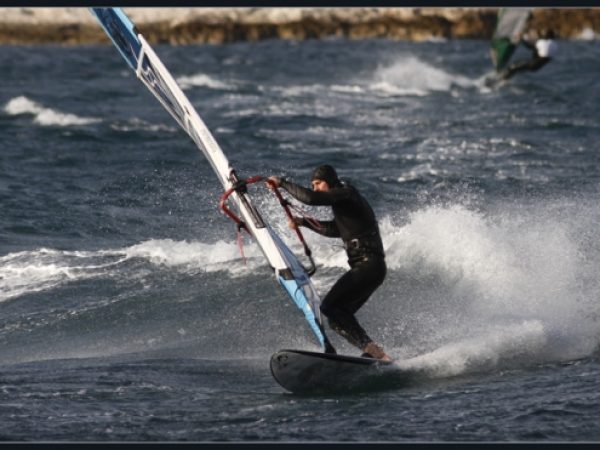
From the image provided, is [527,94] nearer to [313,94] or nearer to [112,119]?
[313,94]

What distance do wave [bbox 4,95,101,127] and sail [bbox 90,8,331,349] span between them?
413 inches

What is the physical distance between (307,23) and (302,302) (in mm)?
38211

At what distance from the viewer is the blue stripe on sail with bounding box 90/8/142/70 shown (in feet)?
35.0

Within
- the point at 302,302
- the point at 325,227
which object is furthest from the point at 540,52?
the point at 302,302

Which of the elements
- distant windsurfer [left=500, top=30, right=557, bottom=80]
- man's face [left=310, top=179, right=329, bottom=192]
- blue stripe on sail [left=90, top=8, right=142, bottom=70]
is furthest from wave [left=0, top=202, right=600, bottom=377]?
distant windsurfer [left=500, top=30, right=557, bottom=80]

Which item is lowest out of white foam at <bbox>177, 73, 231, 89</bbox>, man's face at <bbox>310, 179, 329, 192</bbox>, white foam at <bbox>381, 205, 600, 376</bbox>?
white foam at <bbox>177, 73, 231, 89</bbox>

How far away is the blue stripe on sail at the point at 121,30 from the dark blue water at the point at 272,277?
7.34 ft

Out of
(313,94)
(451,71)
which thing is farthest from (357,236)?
(451,71)

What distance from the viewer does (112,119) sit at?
72.2 feet

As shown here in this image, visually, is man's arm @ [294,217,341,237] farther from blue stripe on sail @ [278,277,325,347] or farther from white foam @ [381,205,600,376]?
white foam @ [381,205,600,376]

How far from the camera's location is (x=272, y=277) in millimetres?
12102

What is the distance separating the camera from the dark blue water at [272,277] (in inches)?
321
